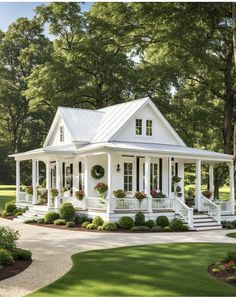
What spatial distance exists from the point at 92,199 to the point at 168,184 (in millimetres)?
4962

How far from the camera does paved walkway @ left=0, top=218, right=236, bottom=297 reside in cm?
1015

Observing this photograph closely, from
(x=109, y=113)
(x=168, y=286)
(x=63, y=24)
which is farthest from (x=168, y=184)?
(x=63, y=24)

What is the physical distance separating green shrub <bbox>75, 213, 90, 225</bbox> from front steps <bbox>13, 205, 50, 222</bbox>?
2.37 metres

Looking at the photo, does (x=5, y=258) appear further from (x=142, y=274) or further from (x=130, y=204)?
(x=130, y=204)

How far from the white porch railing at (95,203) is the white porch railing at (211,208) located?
6034 mm

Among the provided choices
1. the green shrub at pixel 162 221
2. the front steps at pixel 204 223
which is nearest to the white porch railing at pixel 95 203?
the green shrub at pixel 162 221

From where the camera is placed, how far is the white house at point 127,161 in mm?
23203

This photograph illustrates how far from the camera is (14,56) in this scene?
57.7 meters

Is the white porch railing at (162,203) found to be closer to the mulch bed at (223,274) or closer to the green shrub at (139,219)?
the green shrub at (139,219)

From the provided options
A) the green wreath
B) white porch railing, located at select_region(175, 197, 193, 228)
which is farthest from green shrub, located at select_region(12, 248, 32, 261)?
the green wreath

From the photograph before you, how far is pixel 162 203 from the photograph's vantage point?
2395 centimetres

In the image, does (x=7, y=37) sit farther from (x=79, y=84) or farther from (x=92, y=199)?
(x=92, y=199)

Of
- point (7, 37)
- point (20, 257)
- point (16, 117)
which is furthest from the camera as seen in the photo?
point (16, 117)

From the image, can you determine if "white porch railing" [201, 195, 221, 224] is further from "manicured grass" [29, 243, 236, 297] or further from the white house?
"manicured grass" [29, 243, 236, 297]
